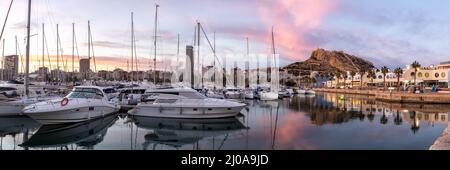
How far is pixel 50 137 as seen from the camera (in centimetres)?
1942

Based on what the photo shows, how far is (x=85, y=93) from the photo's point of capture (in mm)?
25766

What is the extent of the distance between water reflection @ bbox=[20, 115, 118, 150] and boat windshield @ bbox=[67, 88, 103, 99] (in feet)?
6.37

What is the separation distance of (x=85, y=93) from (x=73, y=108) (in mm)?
2646

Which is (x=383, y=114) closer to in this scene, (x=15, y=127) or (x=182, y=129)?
(x=182, y=129)

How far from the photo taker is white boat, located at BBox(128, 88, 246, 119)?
89.3 ft

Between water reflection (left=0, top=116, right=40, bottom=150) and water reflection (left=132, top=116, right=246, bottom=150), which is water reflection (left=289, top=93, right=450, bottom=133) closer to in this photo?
water reflection (left=132, top=116, right=246, bottom=150)

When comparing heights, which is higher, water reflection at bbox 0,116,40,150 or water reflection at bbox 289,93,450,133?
water reflection at bbox 0,116,40,150

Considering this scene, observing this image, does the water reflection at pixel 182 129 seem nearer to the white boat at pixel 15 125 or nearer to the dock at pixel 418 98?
the white boat at pixel 15 125

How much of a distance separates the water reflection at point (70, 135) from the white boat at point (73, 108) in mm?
482

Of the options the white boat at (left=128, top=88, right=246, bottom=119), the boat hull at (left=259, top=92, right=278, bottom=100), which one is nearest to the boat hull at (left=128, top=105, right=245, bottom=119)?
the white boat at (left=128, top=88, right=246, bottom=119)

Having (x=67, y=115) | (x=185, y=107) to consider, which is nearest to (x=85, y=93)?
(x=67, y=115)
